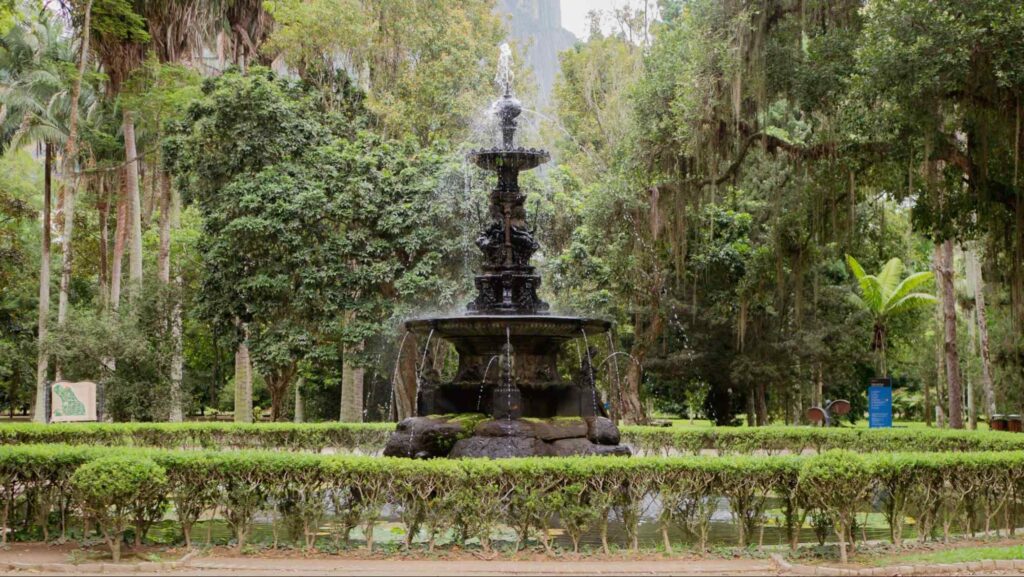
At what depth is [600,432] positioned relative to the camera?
41.6 ft

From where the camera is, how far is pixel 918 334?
43625 millimetres

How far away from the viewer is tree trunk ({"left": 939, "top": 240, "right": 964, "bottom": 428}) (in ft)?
79.5

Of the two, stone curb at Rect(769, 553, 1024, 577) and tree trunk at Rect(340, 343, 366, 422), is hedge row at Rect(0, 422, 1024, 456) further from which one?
tree trunk at Rect(340, 343, 366, 422)

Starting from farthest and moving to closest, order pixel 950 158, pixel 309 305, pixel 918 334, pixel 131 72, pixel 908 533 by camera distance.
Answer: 1. pixel 918 334
2. pixel 131 72
3. pixel 309 305
4. pixel 950 158
5. pixel 908 533

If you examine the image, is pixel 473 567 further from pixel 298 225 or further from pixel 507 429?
pixel 298 225

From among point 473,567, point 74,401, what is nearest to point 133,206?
point 74,401

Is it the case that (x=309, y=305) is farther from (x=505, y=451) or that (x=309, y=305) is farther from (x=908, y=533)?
(x=908, y=533)

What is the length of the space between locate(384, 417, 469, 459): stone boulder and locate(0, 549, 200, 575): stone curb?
4029mm

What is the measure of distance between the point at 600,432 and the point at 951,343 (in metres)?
15.6

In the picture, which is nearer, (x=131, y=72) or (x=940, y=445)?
(x=940, y=445)

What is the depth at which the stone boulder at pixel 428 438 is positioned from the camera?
1229cm

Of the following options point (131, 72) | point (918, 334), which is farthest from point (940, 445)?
point (918, 334)

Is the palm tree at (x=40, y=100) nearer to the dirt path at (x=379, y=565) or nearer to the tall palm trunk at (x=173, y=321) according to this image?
the tall palm trunk at (x=173, y=321)

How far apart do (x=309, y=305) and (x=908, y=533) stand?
640 inches
